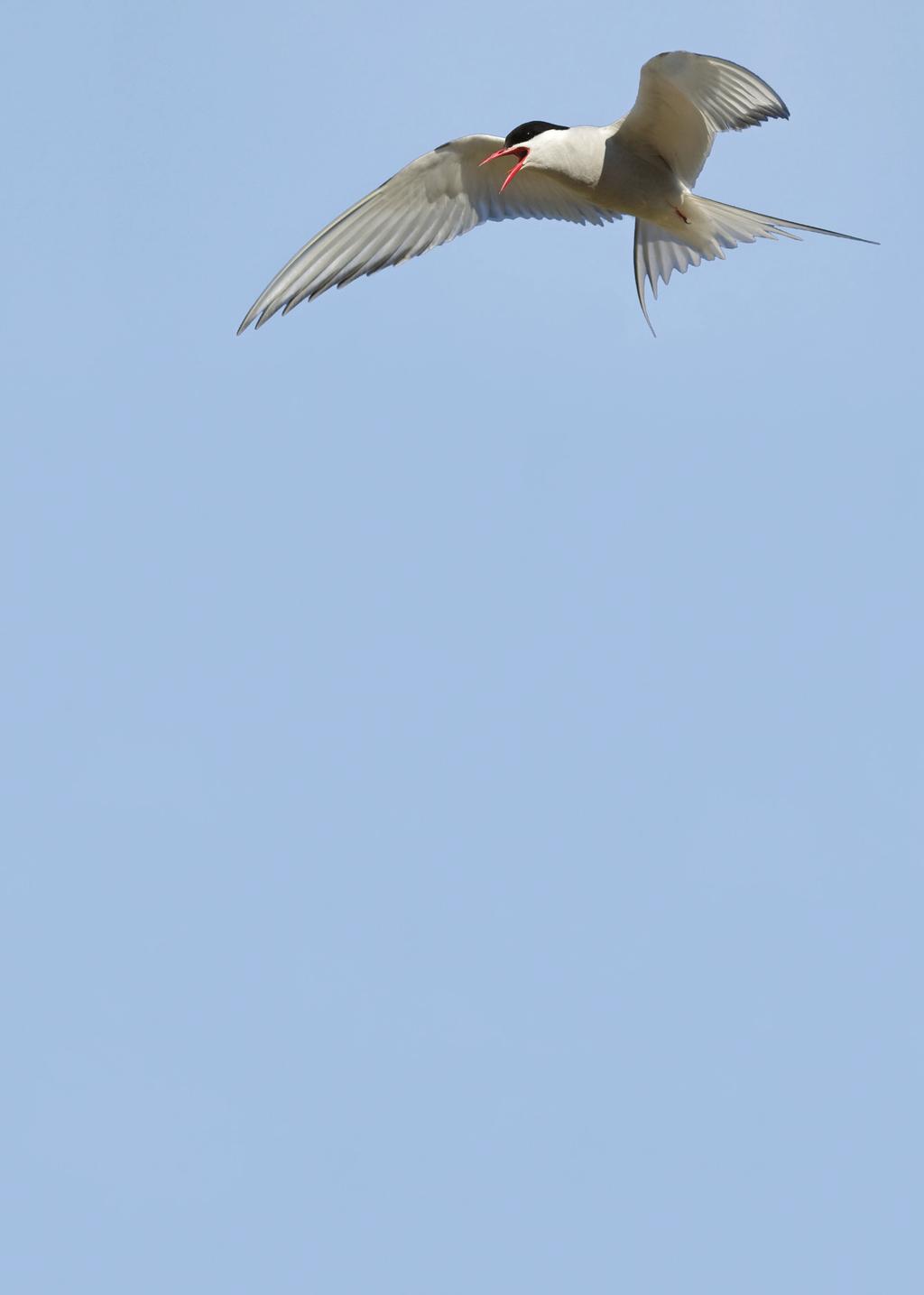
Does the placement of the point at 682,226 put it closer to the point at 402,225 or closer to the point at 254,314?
the point at 402,225

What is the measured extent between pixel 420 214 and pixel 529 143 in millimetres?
666

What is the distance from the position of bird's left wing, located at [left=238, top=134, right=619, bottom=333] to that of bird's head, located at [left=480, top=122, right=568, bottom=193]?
0.11 metres

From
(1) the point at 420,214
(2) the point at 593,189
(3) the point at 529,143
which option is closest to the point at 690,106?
(2) the point at 593,189

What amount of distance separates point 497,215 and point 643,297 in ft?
2.90

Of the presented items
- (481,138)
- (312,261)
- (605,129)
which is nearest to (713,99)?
(605,129)

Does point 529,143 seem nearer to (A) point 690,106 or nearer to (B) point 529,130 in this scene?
(B) point 529,130

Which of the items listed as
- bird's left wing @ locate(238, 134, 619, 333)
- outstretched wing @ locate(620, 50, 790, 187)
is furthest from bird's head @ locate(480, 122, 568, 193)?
outstretched wing @ locate(620, 50, 790, 187)

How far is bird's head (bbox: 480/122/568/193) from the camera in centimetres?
741

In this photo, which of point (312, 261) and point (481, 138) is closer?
point (312, 261)

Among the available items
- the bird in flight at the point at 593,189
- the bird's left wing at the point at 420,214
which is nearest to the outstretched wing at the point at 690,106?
the bird in flight at the point at 593,189

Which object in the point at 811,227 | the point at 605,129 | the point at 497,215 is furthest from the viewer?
the point at 497,215

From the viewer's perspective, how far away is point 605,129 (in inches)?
297

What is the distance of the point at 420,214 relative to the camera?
783 cm

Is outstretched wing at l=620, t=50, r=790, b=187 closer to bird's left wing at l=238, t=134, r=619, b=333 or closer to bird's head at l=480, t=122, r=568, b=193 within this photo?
bird's head at l=480, t=122, r=568, b=193
